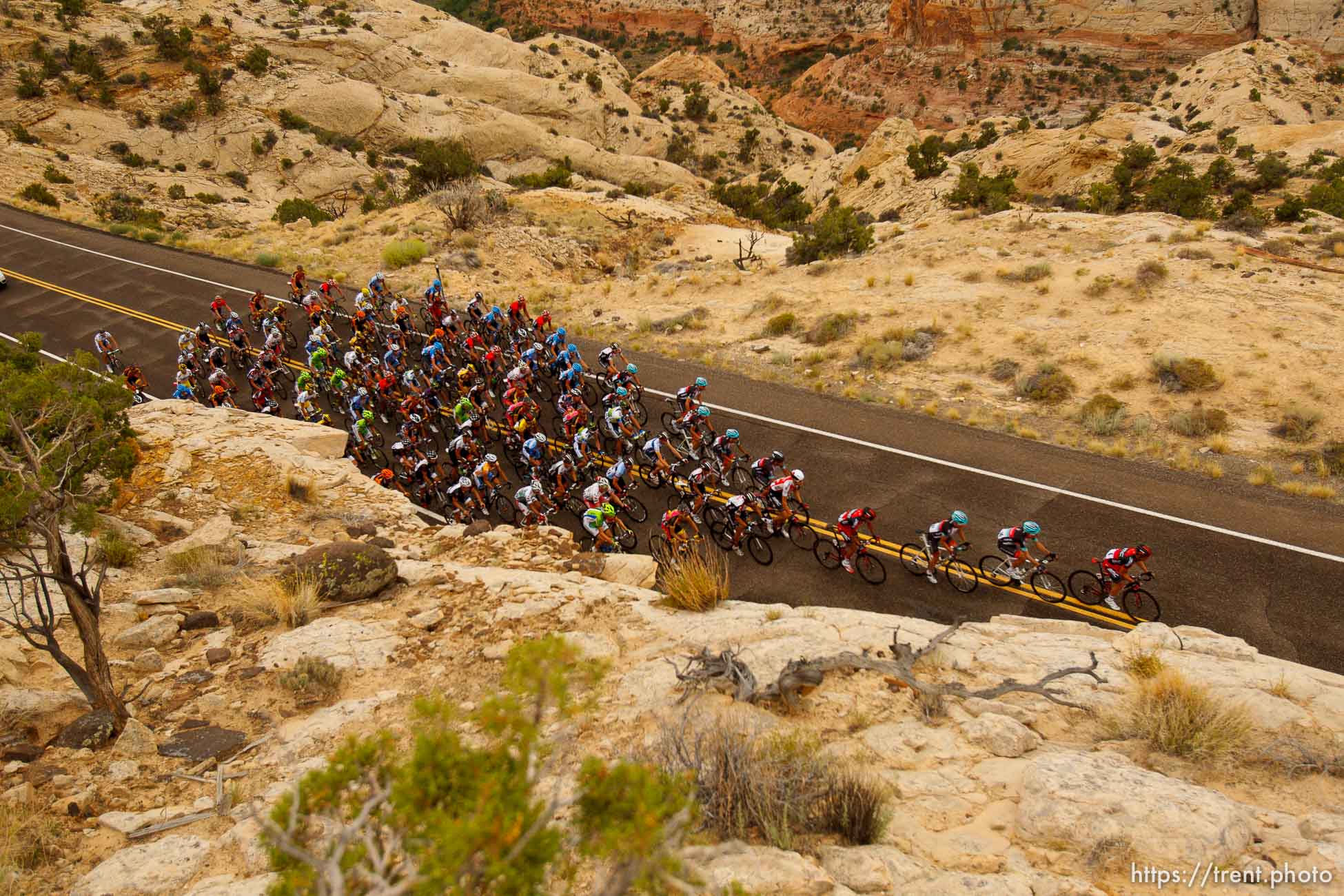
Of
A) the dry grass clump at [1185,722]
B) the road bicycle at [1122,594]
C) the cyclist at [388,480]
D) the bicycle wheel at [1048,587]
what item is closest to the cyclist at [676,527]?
the bicycle wheel at [1048,587]

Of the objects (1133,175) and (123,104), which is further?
(123,104)

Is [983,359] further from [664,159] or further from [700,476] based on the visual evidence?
[664,159]

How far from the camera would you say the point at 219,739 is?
8.13 meters

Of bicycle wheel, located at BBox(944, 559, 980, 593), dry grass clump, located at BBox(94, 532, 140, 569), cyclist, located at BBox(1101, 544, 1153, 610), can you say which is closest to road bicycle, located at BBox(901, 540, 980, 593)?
bicycle wheel, located at BBox(944, 559, 980, 593)

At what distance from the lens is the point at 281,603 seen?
34.5ft

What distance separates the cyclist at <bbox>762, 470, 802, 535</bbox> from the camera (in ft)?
45.5

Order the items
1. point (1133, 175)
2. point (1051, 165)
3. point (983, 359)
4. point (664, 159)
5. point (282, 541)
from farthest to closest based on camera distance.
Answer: point (664, 159)
point (1051, 165)
point (1133, 175)
point (983, 359)
point (282, 541)

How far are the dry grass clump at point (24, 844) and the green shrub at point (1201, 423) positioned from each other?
21047 mm

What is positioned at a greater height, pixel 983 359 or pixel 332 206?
pixel 332 206

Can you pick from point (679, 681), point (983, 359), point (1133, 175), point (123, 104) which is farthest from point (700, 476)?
point (123, 104)

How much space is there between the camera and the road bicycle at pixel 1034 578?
494 inches

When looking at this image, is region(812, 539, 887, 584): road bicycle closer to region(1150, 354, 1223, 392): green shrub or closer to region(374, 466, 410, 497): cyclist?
region(374, 466, 410, 497): cyclist

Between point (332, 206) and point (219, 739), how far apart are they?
1906 inches

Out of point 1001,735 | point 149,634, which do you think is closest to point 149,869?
point 149,634
